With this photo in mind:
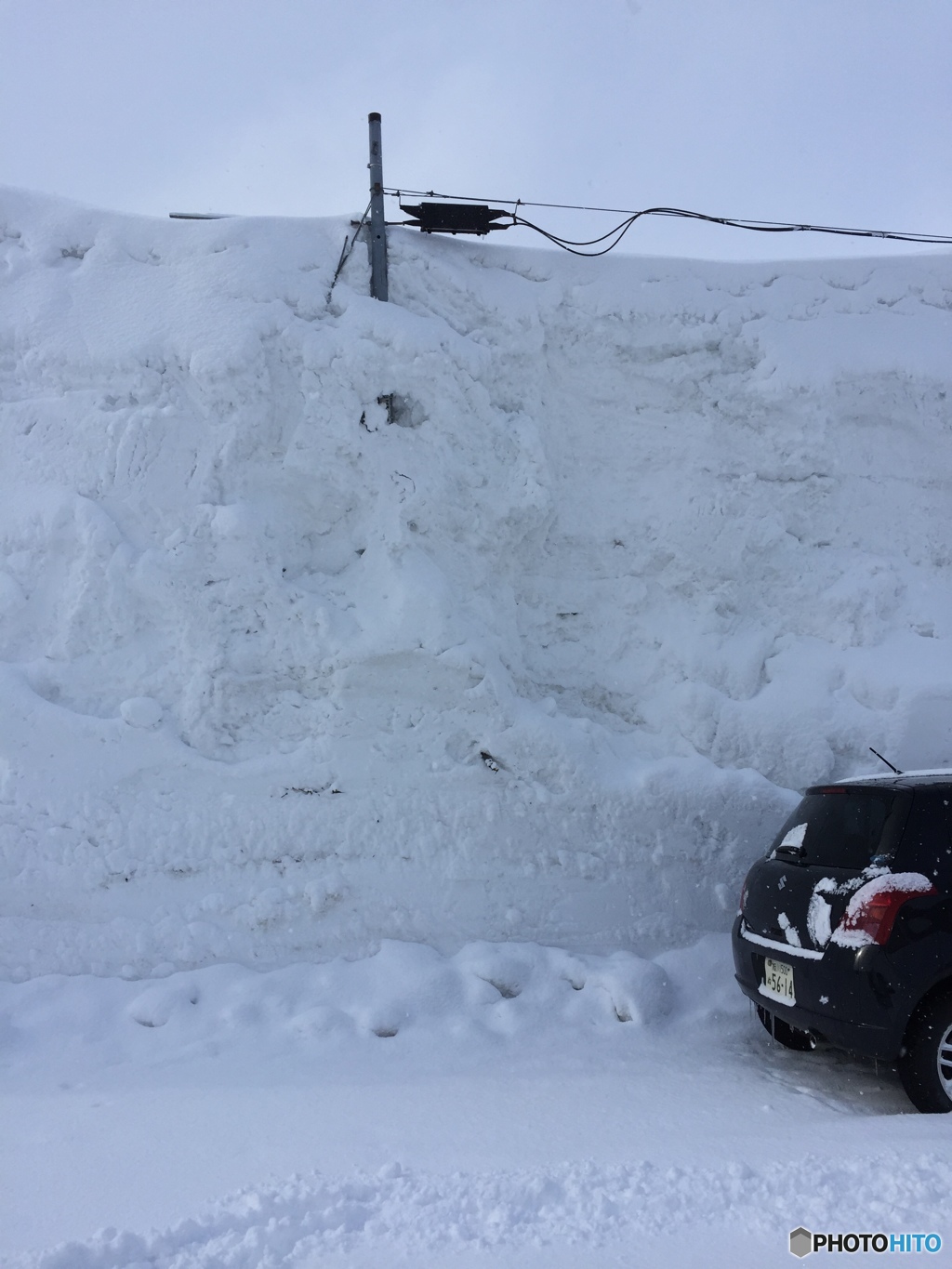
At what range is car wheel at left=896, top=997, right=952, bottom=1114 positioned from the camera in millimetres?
4184

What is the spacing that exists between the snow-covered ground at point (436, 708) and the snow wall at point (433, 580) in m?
0.03

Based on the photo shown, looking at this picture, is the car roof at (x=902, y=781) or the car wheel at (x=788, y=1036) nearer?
the car roof at (x=902, y=781)

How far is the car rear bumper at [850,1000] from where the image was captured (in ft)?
13.8

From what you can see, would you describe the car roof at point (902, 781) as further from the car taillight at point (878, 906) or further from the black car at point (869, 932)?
the car taillight at point (878, 906)

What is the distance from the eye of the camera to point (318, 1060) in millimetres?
4707

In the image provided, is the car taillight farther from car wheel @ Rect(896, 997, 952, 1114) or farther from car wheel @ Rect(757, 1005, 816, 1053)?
car wheel @ Rect(757, 1005, 816, 1053)

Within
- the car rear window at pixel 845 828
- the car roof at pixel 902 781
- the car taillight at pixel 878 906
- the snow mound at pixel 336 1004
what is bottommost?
the snow mound at pixel 336 1004

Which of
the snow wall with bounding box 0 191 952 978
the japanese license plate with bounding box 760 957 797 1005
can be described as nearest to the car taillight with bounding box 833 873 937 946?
the japanese license plate with bounding box 760 957 797 1005

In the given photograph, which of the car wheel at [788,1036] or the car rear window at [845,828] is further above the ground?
the car rear window at [845,828]

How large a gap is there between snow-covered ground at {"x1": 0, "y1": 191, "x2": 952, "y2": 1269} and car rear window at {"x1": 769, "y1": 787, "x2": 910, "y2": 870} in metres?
1.19

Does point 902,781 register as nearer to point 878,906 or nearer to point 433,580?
point 878,906

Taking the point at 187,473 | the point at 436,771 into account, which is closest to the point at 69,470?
the point at 187,473

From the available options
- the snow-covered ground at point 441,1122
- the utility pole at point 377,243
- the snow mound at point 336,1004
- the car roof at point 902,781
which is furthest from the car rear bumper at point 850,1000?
the utility pole at point 377,243

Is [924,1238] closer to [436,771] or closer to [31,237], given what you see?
[436,771]
